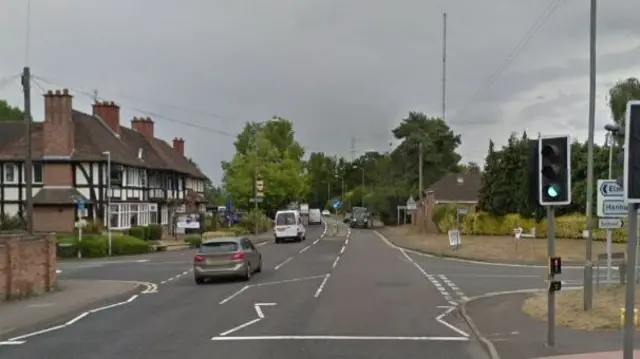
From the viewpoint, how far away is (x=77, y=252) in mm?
47625

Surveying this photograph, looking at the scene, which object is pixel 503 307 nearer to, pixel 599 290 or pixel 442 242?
pixel 599 290

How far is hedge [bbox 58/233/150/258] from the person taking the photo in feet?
156

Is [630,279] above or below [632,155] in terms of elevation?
below

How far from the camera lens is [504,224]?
60938 millimetres

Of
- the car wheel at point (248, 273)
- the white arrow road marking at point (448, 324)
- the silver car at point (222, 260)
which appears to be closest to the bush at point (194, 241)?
the silver car at point (222, 260)

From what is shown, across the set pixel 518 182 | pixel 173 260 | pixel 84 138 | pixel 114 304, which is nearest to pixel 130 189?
pixel 84 138

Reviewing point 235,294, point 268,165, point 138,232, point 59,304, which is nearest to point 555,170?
point 235,294

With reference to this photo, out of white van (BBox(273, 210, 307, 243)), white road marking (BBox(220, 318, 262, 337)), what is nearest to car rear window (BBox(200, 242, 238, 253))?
white road marking (BBox(220, 318, 262, 337))

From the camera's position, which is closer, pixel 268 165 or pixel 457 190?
pixel 457 190

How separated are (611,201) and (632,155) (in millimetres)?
10004

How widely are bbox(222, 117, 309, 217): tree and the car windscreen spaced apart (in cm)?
2011

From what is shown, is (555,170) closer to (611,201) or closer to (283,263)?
(611,201)

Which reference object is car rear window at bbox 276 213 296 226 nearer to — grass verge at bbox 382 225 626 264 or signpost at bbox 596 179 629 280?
grass verge at bbox 382 225 626 264

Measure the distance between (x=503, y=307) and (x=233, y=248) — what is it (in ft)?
38.3
